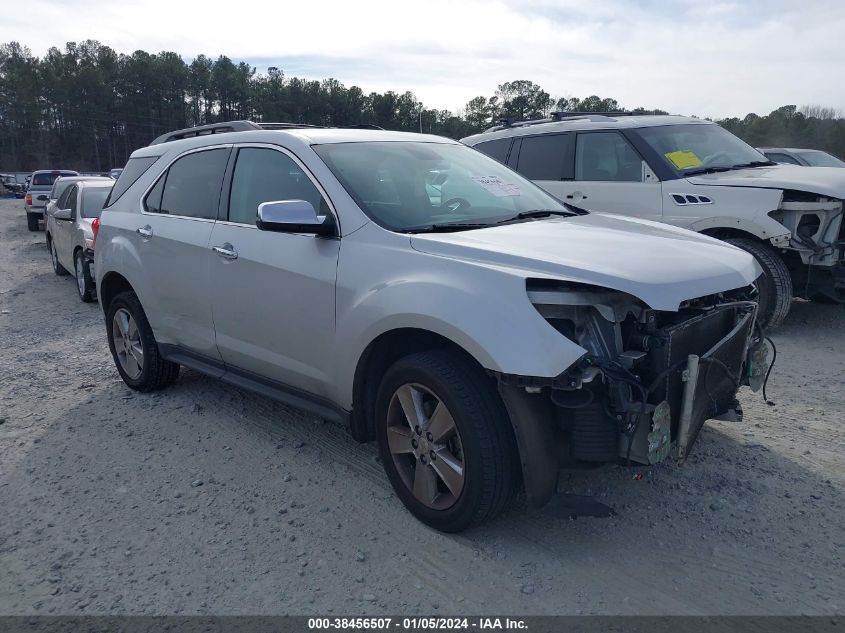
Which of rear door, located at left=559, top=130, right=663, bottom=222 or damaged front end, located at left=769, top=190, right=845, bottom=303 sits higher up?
rear door, located at left=559, top=130, right=663, bottom=222

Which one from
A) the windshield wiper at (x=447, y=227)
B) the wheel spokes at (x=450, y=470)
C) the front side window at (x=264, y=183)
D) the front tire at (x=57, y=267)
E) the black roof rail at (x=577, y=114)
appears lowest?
the front tire at (x=57, y=267)

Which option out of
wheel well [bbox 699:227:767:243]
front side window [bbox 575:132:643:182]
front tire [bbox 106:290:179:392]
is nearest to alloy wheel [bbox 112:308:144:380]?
front tire [bbox 106:290:179:392]

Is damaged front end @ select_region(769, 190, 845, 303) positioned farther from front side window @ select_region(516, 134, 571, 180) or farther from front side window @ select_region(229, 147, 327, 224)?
front side window @ select_region(229, 147, 327, 224)

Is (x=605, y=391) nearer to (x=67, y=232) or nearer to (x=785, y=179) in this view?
(x=785, y=179)

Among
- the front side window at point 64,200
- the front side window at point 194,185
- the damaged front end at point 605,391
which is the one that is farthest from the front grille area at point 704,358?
the front side window at point 64,200

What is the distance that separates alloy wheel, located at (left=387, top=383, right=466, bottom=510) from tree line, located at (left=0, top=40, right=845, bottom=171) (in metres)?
43.0

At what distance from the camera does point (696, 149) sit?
23.9ft

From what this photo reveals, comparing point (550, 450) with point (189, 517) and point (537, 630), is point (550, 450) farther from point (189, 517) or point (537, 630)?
point (189, 517)

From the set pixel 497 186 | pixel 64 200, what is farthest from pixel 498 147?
pixel 64 200

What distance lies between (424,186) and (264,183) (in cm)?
98

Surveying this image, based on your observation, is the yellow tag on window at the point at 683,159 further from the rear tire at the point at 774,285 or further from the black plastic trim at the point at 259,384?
the black plastic trim at the point at 259,384

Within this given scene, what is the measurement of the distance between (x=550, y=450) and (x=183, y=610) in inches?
62.9

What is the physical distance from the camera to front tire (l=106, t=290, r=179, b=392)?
511 cm

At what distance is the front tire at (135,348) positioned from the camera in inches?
201
